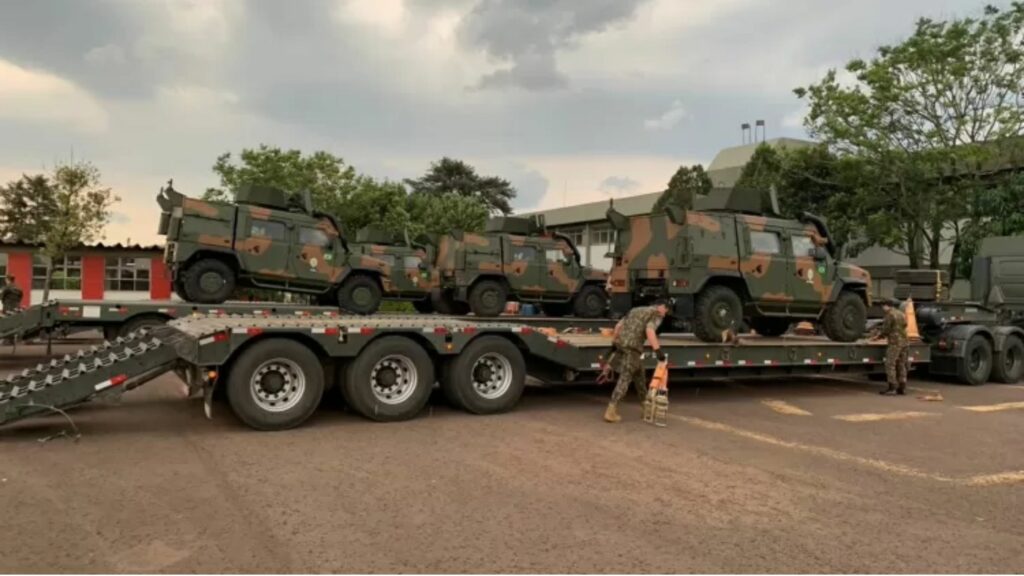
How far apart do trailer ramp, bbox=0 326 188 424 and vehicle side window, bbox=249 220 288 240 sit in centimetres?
805

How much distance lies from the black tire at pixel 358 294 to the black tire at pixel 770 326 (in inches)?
329

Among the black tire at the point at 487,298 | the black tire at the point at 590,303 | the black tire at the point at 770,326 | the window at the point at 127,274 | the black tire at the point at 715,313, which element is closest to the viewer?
the black tire at the point at 715,313

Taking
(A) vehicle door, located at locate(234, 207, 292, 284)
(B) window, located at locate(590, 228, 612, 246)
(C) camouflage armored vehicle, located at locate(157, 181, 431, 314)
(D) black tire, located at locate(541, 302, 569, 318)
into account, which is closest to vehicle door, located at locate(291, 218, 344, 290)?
(C) camouflage armored vehicle, located at locate(157, 181, 431, 314)

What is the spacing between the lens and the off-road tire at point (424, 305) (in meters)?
20.5

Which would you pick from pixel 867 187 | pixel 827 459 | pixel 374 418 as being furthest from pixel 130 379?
pixel 867 187

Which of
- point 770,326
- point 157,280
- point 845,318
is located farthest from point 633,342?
point 157,280

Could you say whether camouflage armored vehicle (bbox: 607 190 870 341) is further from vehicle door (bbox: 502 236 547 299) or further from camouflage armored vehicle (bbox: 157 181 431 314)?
camouflage armored vehicle (bbox: 157 181 431 314)

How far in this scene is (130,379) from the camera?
714cm

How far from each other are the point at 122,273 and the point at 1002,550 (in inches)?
1211

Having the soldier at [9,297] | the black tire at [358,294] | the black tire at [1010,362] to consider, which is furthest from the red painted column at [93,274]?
the black tire at [1010,362]

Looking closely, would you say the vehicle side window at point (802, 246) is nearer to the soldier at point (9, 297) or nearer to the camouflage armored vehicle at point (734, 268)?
the camouflage armored vehicle at point (734, 268)

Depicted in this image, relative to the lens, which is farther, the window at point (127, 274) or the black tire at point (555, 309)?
the window at point (127, 274)

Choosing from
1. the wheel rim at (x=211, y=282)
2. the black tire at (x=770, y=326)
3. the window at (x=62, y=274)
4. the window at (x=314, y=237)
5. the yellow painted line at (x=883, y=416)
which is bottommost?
the yellow painted line at (x=883, y=416)

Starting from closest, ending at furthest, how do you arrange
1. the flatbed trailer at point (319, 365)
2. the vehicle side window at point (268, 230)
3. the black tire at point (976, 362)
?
the flatbed trailer at point (319, 365) → the black tire at point (976, 362) → the vehicle side window at point (268, 230)
